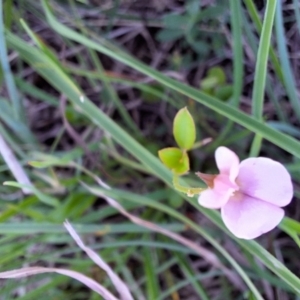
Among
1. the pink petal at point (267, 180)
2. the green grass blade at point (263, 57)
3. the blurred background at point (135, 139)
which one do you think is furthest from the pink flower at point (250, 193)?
the blurred background at point (135, 139)

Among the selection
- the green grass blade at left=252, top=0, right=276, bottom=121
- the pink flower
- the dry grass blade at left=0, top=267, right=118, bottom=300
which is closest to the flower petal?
the pink flower

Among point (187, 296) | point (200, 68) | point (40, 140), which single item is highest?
point (200, 68)

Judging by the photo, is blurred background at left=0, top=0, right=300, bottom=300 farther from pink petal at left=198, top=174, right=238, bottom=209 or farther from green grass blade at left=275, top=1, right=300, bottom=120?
pink petal at left=198, top=174, right=238, bottom=209

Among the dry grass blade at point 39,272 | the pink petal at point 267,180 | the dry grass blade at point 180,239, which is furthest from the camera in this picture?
the dry grass blade at point 180,239

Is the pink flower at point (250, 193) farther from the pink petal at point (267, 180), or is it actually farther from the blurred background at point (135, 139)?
the blurred background at point (135, 139)

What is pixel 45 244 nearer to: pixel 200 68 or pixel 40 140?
pixel 40 140

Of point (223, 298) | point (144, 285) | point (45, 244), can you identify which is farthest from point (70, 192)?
point (223, 298)
